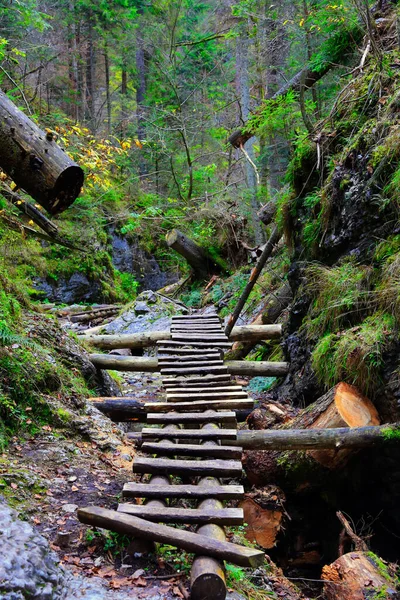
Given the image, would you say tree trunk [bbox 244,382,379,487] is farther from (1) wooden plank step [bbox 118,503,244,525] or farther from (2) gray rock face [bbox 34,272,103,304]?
(2) gray rock face [bbox 34,272,103,304]

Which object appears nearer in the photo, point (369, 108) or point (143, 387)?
point (369, 108)

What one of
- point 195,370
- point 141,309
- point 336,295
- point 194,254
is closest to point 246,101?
point 194,254

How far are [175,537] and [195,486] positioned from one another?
1.83 feet

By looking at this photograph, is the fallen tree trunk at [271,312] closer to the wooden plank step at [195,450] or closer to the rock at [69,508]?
the wooden plank step at [195,450]

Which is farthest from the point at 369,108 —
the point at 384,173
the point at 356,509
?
the point at 356,509

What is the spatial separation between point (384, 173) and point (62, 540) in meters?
4.97

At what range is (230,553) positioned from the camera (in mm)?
2234

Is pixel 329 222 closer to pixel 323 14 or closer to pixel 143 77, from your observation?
pixel 323 14

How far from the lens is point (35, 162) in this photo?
2109 millimetres

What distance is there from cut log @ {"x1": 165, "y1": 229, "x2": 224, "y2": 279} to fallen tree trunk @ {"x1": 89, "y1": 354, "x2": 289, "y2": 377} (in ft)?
23.0

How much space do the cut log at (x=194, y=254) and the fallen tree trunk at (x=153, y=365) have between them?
23.0ft

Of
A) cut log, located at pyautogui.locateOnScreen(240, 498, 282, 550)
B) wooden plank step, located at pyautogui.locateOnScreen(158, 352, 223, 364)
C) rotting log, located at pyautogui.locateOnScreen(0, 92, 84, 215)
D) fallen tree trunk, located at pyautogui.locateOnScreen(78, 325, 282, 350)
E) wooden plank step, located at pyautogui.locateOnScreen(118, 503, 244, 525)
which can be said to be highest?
rotting log, located at pyautogui.locateOnScreen(0, 92, 84, 215)

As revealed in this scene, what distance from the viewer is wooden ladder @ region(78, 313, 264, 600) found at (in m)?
2.25

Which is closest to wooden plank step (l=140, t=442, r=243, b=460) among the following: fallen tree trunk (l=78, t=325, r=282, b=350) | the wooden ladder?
the wooden ladder
